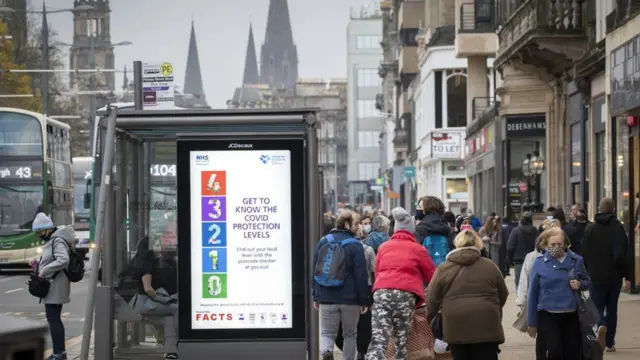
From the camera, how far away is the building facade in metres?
178

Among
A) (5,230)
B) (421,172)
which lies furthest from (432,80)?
(5,230)

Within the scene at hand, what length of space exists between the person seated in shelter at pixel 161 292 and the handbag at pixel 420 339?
2136 millimetres

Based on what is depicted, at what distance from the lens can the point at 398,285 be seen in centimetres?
1355

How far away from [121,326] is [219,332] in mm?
982

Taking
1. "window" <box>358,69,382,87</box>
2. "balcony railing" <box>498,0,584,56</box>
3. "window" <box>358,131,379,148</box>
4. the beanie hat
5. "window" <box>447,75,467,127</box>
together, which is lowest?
A: the beanie hat

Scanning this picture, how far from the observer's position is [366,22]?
592ft

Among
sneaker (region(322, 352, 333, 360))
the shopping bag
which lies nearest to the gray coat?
sneaker (region(322, 352, 333, 360))

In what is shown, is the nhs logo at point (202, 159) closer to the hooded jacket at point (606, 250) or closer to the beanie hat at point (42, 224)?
the beanie hat at point (42, 224)

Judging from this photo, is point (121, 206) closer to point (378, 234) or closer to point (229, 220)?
point (229, 220)

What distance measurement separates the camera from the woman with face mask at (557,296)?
13000mm

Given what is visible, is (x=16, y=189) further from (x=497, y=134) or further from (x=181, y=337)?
(x=181, y=337)

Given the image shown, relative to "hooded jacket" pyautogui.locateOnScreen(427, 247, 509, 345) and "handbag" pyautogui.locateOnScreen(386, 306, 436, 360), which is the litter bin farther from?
"handbag" pyautogui.locateOnScreen(386, 306, 436, 360)

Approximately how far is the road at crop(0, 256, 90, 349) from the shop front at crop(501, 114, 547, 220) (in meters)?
11.4

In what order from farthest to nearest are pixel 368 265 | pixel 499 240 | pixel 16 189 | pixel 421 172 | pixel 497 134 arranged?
1. pixel 421 172
2. pixel 497 134
3. pixel 16 189
4. pixel 499 240
5. pixel 368 265
